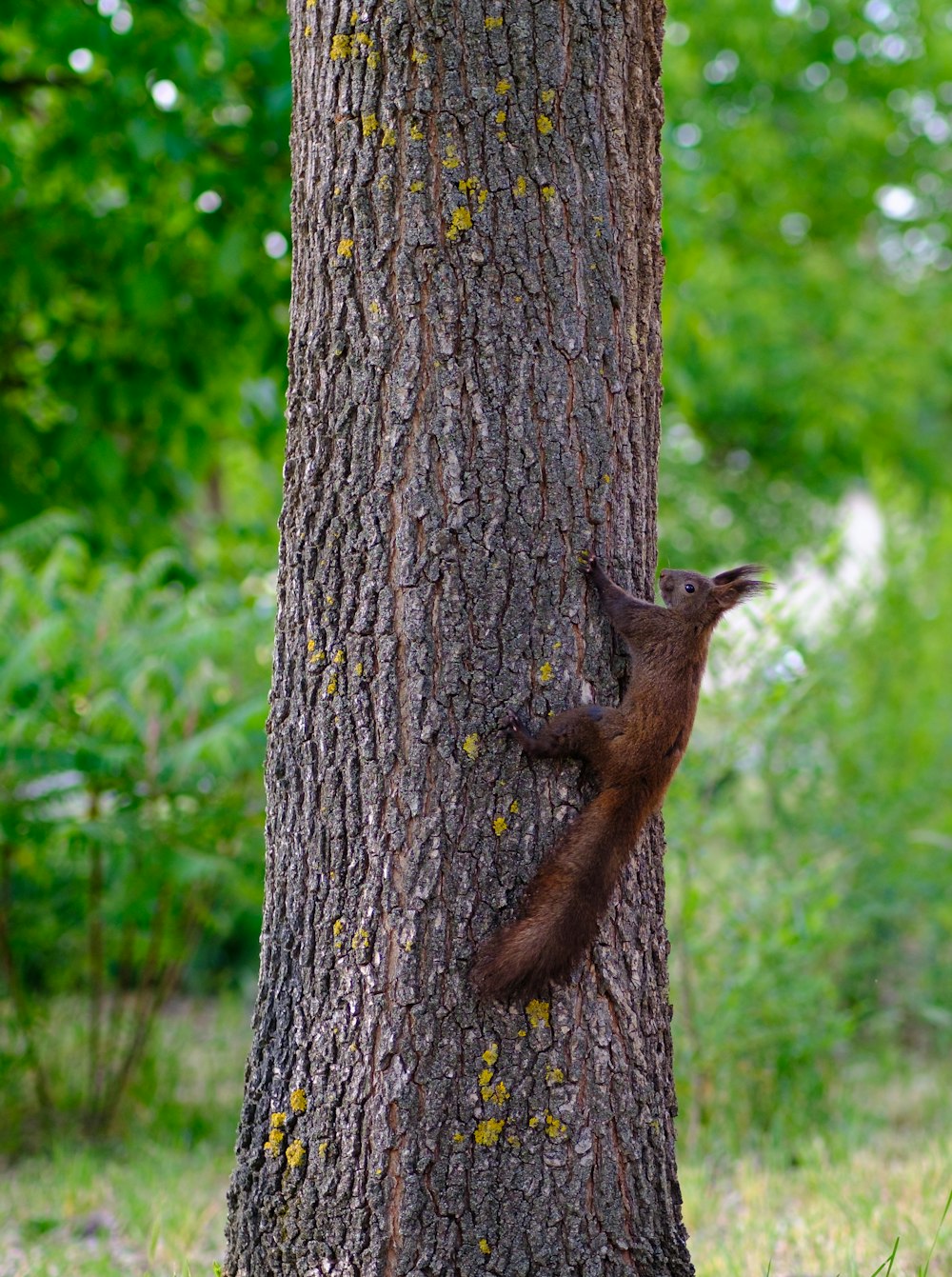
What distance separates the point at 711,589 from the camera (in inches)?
112

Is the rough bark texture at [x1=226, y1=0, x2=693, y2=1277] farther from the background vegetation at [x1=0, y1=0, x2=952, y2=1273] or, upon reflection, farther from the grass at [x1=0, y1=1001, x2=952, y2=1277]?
the background vegetation at [x1=0, y1=0, x2=952, y2=1273]

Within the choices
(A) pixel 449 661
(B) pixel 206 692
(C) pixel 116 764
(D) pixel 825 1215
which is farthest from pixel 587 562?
(B) pixel 206 692

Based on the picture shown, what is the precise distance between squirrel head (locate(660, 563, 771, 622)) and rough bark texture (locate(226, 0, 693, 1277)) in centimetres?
41

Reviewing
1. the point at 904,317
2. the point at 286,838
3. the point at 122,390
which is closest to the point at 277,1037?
the point at 286,838

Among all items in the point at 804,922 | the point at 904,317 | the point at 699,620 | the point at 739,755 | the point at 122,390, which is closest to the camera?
the point at 699,620

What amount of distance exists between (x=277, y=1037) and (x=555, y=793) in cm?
72

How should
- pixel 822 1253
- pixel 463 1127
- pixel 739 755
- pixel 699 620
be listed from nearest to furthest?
A: pixel 463 1127 → pixel 699 620 → pixel 822 1253 → pixel 739 755

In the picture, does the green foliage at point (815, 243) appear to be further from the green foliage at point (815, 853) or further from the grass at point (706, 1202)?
the grass at point (706, 1202)

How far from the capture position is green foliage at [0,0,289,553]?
504 centimetres

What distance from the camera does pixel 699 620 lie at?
2.71 meters

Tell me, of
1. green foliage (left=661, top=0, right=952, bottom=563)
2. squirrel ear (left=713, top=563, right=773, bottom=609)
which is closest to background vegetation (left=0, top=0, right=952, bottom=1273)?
squirrel ear (left=713, top=563, right=773, bottom=609)

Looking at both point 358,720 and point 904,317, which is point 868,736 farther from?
point 904,317

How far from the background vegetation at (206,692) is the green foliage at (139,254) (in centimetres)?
2

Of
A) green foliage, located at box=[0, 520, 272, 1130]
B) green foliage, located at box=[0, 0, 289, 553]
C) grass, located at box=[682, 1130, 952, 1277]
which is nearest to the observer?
grass, located at box=[682, 1130, 952, 1277]
